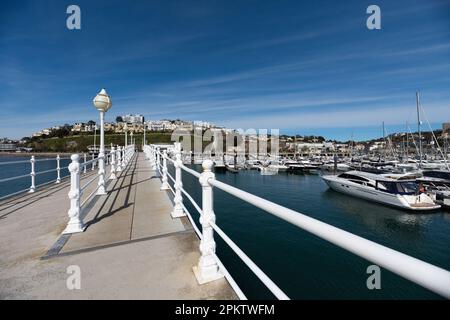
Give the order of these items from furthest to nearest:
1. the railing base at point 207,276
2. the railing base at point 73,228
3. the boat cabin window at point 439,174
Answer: the boat cabin window at point 439,174 → the railing base at point 73,228 → the railing base at point 207,276

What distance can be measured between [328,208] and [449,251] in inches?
315

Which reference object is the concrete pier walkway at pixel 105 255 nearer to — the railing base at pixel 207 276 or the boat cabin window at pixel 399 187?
the railing base at pixel 207 276

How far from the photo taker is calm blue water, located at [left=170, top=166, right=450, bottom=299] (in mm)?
7384

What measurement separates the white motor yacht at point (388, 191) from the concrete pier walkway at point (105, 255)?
20.3 metres

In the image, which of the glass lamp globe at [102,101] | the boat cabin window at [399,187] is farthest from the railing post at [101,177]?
the boat cabin window at [399,187]

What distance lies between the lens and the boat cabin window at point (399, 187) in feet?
60.2

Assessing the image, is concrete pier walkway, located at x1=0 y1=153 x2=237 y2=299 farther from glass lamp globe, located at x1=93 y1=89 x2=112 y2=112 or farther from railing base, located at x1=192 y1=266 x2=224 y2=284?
glass lamp globe, located at x1=93 y1=89 x2=112 y2=112

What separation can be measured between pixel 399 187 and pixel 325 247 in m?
12.8

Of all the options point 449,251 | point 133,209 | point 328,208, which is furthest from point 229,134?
point 133,209

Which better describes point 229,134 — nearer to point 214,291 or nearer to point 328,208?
point 328,208

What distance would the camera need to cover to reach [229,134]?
65125mm

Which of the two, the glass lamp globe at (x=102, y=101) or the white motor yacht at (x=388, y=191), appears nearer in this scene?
the glass lamp globe at (x=102, y=101)

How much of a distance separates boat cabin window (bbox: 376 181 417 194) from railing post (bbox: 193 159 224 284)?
21.3 m

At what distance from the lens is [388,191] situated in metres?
18.7
